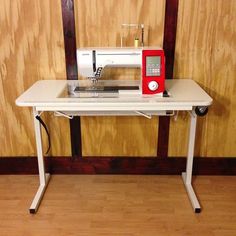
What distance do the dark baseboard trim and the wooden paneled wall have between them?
0.18ft

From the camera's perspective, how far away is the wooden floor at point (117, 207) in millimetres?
1886

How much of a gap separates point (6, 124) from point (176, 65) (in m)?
1.39

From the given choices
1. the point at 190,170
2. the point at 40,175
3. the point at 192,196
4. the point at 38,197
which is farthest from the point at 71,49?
the point at 192,196

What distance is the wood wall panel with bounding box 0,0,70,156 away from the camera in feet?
6.77

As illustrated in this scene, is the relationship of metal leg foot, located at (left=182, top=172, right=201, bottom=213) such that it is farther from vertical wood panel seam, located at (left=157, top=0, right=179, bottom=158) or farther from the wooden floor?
vertical wood panel seam, located at (left=157, top=0, right=179, bottom=158)

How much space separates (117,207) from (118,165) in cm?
45

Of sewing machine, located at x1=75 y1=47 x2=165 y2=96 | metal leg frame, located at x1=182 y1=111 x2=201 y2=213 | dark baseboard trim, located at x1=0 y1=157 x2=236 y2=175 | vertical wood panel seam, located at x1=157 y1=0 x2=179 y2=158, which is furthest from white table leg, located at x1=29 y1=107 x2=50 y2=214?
metal leg frame, located at x1=182 y1=111 x2=201 y2=213

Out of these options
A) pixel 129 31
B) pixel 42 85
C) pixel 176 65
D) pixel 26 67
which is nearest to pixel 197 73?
pixel 176 65

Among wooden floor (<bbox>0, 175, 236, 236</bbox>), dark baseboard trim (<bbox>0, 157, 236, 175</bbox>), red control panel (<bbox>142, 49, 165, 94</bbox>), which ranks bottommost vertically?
wooden floor (<bbox>0, 175, 236, 236</bbox>)

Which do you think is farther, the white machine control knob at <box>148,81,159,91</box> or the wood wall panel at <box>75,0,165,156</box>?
the wood wall panel at <box>75,0,165,156</box>

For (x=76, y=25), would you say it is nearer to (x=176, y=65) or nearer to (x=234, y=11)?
(x=176, y=65)

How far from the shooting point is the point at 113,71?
2.21m

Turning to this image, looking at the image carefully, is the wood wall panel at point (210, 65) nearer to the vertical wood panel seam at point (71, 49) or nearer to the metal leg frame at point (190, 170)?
the metal leg frame at point (190, 170)

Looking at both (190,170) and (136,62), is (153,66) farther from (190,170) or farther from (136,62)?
(190,170)
